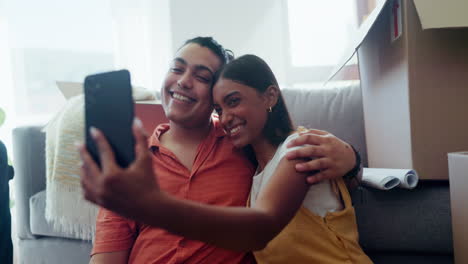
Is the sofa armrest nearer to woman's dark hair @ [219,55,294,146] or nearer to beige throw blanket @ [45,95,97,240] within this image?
beige throw blanket @ [45,95,97,240]

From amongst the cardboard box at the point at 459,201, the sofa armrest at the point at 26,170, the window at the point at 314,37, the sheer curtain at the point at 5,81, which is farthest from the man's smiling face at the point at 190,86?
the window at the point at 314,37

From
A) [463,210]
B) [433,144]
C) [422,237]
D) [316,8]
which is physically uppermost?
[316,8]

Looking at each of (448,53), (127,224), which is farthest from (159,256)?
(448,53)

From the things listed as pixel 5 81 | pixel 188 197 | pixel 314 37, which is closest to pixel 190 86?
pixel 188 197

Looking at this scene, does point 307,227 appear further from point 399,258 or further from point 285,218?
point 399,258

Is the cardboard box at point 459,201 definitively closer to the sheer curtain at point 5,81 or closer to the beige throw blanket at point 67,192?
the beige throw blanket at point 67,192

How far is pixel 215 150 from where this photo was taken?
91 cm

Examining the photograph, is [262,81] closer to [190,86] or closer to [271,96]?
[271,96]

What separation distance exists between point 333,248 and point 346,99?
0.82 m

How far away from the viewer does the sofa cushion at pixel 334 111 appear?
4.61 feet

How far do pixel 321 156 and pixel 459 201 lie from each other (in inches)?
11.7

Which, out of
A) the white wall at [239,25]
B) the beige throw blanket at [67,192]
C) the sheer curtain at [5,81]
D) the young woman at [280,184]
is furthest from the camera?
the white wall at [239,25]

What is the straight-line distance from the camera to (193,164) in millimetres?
873

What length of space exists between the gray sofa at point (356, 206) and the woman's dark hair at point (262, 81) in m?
0.23
